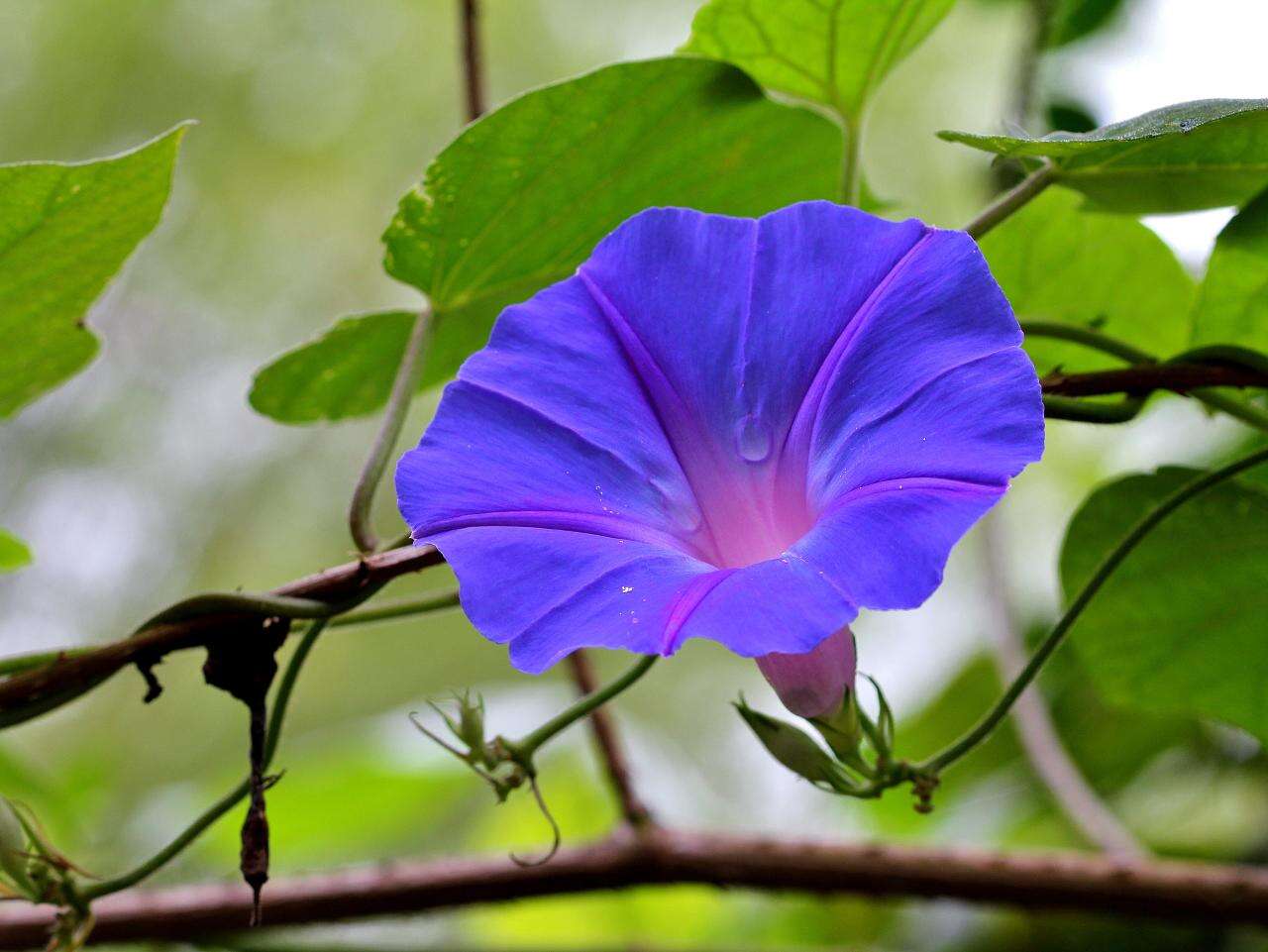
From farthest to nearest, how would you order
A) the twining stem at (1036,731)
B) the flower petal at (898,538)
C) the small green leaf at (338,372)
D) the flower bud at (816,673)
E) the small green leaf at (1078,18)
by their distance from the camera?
1. the small green leaf at (1078,18)
2. the twining stem at (1036,731)
3. the small green leaf at (338,372)
4. the flower bud at (816,673)
5. the flower petal at (898,538)

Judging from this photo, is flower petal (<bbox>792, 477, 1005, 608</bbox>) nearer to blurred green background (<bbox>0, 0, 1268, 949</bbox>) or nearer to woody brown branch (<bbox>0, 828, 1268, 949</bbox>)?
woody brown branch (<bbox>0, 828, 1268, 949</bbox>)

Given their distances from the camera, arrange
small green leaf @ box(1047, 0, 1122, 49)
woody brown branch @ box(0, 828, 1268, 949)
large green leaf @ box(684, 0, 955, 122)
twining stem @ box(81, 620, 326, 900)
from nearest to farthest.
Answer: twining stem @ box(81, 620, 326, 900)
large green leaf @ box(684, 0, 955, 122)
woody brown branch @ box(0, 828, 1268, 949)
small green leaf @ box(1047, 0, 1122, 49)

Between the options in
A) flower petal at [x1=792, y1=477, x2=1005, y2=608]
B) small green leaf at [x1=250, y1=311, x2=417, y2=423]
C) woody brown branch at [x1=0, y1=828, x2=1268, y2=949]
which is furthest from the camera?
woody brown branch at [x1=0, y1=828, x2=1268, y2=949]

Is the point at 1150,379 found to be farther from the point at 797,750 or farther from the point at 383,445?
the point at 383,445

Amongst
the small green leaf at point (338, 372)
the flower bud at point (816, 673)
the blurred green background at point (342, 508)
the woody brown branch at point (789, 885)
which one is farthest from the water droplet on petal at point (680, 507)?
the blurred green background at point (342, 508)

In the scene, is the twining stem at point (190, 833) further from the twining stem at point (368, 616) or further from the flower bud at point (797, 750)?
the flower bud at point (797, 750)

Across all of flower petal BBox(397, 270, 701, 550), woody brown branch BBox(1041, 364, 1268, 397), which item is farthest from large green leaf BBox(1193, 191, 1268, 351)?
flower petal BBox(397, 270, 701, 550)

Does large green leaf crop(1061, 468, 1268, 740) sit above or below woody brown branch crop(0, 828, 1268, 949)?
above
